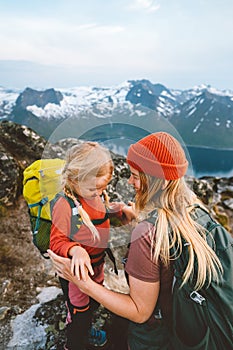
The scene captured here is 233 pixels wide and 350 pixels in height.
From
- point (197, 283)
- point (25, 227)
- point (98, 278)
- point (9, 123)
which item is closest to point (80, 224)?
point (98, 278)

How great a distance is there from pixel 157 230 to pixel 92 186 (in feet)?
4.03

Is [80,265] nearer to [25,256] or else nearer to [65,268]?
[65,268]

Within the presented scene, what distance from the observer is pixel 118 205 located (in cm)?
488

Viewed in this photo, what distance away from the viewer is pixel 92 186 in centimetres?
399

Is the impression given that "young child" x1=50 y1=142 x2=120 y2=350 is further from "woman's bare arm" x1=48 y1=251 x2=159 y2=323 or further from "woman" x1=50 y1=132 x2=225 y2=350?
"woman" x1=50 y1=132 x2=225 y2=350

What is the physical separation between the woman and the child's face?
63 cm

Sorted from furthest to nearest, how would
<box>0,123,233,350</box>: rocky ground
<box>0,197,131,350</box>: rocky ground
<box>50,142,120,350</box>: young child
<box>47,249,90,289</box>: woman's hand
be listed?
1. <box>0,197,131,350</box>: rocky ground
2. <box>0,123,233,350</box>: rocky ground
3. <box>50,142,120,350</box>: young child
4. <box>47,249,90,289</box>: woman's hand

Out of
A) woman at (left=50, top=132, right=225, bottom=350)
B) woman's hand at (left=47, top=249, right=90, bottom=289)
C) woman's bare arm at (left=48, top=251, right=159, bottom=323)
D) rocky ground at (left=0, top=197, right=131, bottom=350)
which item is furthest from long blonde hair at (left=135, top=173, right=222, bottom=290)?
rocky ground at (left=0, top=197, right=131, bottom=350)

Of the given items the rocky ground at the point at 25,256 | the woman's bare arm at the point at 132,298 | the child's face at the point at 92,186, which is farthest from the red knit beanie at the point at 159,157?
the woman's bare arm at the point at 132,298

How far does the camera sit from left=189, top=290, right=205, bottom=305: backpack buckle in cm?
319

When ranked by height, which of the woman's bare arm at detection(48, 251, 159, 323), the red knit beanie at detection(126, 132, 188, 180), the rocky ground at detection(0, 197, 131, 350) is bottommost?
the rocky ground at detection(0, 197, 131, 350)

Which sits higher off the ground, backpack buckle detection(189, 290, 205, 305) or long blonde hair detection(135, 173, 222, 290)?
long blonde hair detection(135, 173, 222, 290)

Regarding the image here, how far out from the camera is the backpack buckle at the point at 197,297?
10.5 ft

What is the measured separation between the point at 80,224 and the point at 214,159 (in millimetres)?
194348
